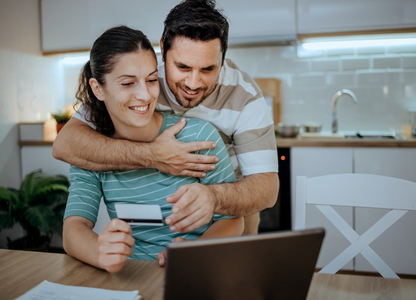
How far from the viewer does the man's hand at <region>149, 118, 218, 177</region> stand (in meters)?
1.25

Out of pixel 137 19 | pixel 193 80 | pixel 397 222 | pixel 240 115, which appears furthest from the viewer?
pixel 137 19

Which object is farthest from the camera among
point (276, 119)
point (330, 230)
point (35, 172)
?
point (276, 119)

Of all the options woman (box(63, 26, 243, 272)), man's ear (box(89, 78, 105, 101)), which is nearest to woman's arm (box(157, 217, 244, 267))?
woman (box(63, 26, 243, 272))

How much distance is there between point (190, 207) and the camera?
3.18 feet

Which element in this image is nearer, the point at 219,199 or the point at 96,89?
the point at 219,199

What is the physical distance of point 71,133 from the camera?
1.40 metres

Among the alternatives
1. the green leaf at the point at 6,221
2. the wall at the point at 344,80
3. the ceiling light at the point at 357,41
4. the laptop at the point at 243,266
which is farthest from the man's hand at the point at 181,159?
the wall at the point at 344,80

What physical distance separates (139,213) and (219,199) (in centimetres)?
25

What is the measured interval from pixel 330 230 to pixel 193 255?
2.22 metres

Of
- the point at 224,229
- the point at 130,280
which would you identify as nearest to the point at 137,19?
the point at 224,229

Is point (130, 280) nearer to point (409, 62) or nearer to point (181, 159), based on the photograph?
point (181, 159)

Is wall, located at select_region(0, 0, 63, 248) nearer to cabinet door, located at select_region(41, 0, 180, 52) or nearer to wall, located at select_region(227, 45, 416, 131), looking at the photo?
cabinet door, located at select_region(41, 0, 180, 52)

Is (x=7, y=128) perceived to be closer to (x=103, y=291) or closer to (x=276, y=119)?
(x=276, y=119)

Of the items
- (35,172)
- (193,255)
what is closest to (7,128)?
(35,172)
